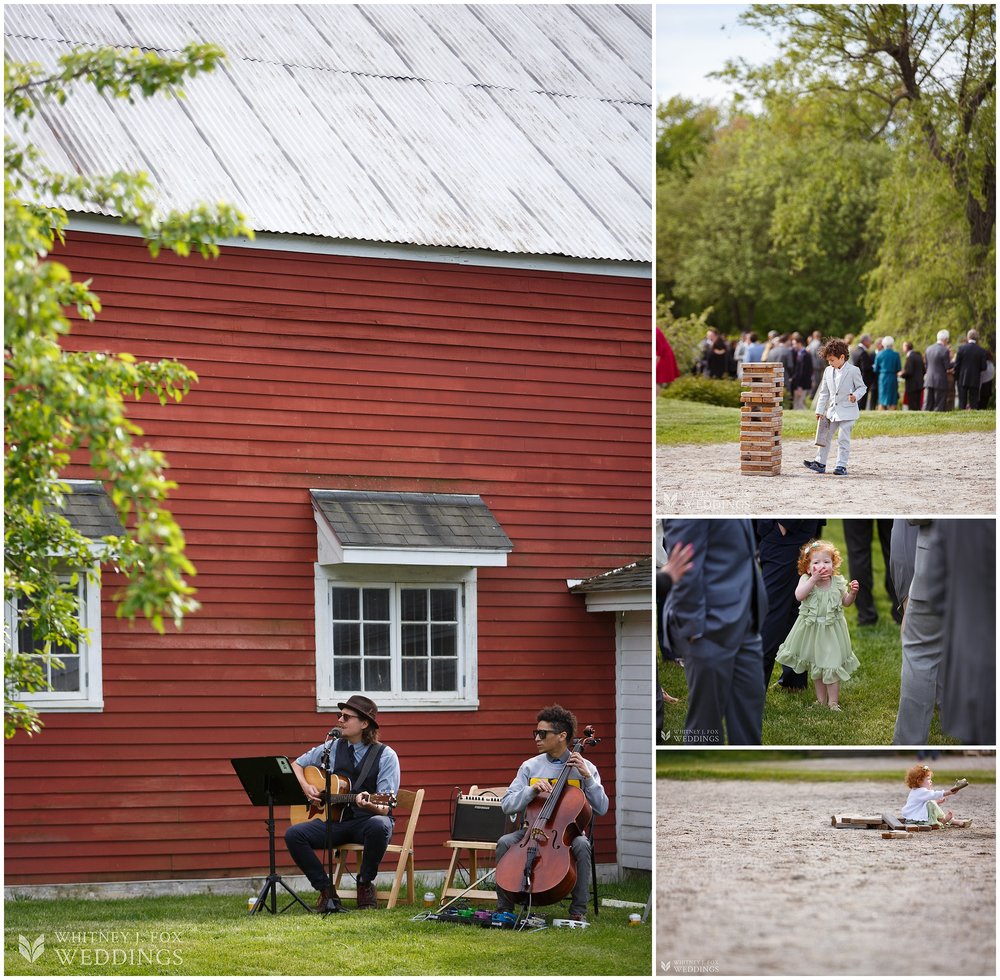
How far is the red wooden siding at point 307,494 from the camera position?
9.20 meters

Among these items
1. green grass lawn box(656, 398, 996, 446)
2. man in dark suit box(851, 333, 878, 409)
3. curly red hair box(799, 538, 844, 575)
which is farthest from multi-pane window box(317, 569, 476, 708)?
curly red hair box(799, 538, 844, 575)

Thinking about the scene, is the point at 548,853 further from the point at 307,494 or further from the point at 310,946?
the point at 307,494

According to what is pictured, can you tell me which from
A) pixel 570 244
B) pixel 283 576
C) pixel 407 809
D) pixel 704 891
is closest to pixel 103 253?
pixel 283 576

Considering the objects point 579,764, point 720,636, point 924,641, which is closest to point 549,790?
point 579,764

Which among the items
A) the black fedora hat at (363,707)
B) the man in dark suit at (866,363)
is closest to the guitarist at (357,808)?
the black fedora hat at (363,707)

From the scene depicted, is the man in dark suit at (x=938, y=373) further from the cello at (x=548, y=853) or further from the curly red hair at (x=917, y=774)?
the cello at (x=548, y=853)

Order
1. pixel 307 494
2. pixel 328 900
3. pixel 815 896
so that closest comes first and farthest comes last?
→ pixel 815 896, pixel 328 900, pixel 307 494

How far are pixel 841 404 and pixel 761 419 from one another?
1.65 feet

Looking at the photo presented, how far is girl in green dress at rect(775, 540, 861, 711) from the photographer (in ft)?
21.4

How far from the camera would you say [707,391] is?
8328mm

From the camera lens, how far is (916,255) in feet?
25.8

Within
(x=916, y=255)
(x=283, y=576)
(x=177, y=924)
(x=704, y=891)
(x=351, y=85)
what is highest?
(x=351, y=85)

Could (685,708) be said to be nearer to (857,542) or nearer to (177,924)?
(857,542)

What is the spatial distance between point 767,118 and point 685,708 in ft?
11.5
